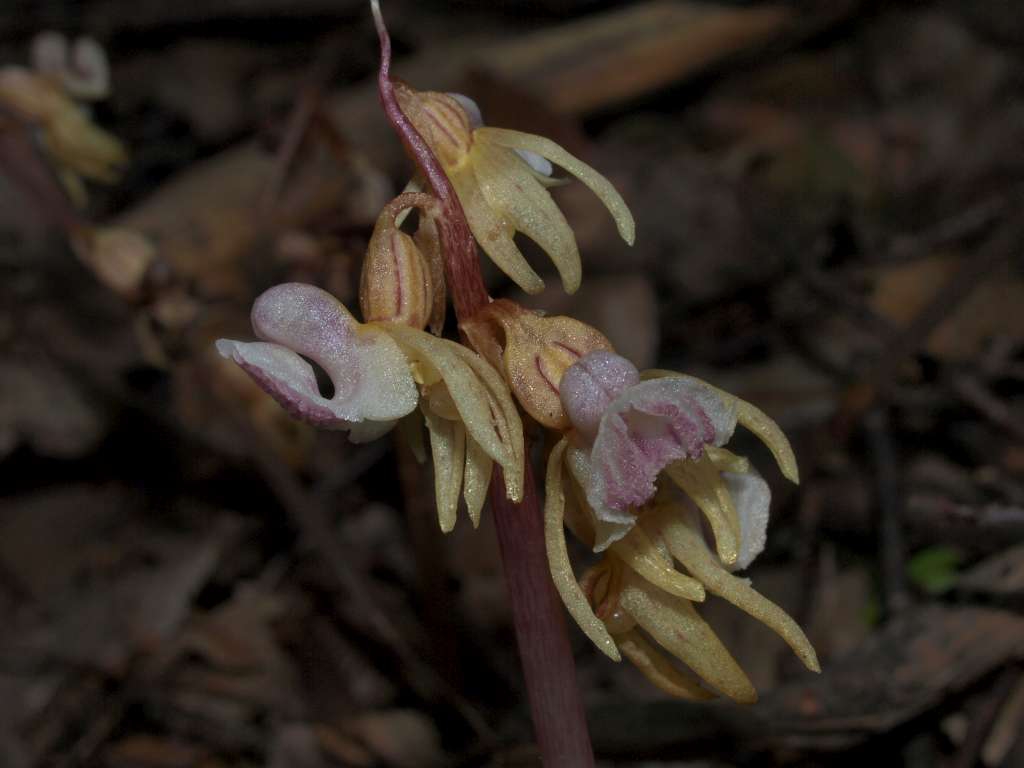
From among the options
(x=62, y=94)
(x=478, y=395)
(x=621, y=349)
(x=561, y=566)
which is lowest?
(x=621, y=349)

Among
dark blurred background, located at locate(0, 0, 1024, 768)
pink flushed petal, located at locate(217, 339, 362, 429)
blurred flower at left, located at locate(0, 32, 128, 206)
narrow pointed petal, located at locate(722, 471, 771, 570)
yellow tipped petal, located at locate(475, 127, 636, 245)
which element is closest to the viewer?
pink flushed petal, located at locate(217, 339, 362, 429)

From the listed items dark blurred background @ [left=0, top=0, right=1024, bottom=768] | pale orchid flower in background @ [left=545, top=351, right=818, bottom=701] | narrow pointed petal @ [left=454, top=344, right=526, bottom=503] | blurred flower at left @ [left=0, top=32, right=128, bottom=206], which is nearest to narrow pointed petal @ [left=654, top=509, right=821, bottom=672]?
pale orchid flower in background @ [left=545, top=351, right=818, bottom=701]

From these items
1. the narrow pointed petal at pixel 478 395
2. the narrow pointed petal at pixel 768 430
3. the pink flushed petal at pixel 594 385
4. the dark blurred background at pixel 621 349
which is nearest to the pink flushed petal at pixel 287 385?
the narrow pointed petal at pixel 478 395

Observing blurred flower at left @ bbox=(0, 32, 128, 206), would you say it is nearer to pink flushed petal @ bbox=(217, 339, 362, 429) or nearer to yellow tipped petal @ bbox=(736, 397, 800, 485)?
pink flushed petal @ bbox=(217, 339, 362, 429)

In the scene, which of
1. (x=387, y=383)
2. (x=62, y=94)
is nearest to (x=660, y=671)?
(x=387, y=383)

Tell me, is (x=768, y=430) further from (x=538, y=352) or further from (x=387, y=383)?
(x=387, y=383)

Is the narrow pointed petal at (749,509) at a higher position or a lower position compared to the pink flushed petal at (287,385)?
lower

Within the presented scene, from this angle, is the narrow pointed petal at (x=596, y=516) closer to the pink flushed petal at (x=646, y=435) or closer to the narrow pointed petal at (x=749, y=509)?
the pink flushed petal at (x=646, y=435)
